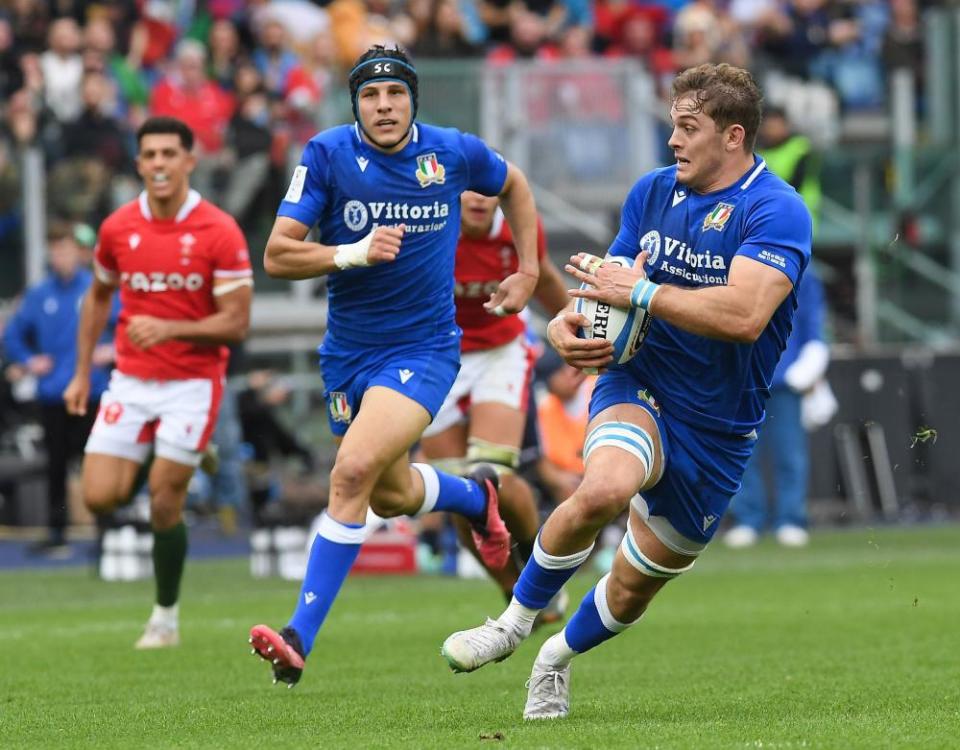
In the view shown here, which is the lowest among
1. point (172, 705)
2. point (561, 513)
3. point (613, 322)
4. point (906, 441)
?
point (906, 441)

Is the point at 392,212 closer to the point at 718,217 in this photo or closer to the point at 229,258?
the point at 718,217

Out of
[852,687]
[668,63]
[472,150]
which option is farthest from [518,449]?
[668,63]

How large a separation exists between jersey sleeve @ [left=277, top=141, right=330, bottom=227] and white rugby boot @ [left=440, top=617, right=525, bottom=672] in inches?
78.1

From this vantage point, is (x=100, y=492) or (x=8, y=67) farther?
(x=8, y=67)

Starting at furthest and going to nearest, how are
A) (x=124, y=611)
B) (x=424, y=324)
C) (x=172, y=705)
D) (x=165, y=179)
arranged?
1. (x=124, y=611)
2. (x=165, y=179)
3. (x=424, y=324)
4. (x=172, y=705)

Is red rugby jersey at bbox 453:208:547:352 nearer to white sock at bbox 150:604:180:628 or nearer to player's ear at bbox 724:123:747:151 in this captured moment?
white sock at bbox 150:604:180:628

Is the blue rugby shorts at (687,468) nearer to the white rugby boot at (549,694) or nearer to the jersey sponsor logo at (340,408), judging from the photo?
the white rugby boot at (549,694)

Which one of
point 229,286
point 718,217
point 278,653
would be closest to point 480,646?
point 278,653

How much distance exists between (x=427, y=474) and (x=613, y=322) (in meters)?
2.35

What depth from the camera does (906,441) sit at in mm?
19469

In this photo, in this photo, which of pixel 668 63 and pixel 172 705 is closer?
pixel 172 705

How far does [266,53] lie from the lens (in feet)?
68.7

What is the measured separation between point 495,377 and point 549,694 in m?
3.60

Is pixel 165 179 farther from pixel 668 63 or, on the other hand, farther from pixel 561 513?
pixel 668 63
